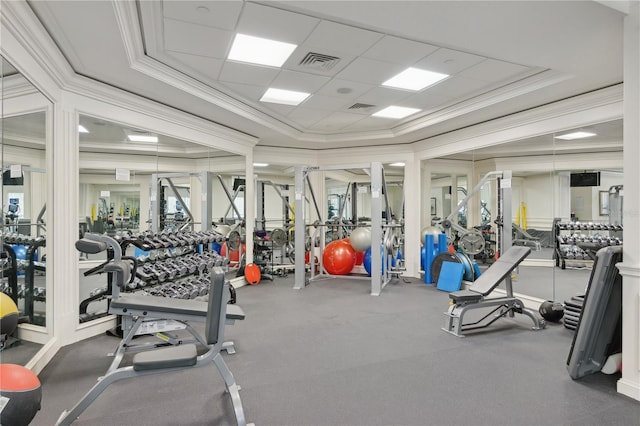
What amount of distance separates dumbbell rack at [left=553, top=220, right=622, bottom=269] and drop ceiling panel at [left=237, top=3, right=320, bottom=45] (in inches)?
156

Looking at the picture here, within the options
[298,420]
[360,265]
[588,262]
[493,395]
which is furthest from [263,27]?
[360,265]

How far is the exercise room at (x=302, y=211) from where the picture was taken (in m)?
2.42

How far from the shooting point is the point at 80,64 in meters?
3.23

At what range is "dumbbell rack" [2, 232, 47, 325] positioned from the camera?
118 inches

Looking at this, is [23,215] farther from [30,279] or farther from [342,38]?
[342,38]

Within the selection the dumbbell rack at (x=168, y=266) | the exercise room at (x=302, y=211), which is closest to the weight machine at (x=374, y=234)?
the exercise room at (x=302, y=211)

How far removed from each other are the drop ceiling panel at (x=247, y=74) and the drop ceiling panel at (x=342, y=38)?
2.55 ft

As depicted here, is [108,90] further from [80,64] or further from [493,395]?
[493,395]

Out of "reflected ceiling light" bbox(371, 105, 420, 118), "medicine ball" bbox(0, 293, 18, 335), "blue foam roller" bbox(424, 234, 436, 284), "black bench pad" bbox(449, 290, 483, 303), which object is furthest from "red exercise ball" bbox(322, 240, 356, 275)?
"medicine ball" bbox(0, 293, 18, 335)

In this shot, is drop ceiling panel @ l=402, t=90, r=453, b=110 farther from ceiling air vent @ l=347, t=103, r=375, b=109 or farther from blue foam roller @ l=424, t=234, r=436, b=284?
blue foam roller @ l=424, t=234, r=436, b=284

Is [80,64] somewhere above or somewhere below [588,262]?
above

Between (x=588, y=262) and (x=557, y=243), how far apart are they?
0.40 m

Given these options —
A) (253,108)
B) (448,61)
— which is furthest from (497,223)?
(253,108)

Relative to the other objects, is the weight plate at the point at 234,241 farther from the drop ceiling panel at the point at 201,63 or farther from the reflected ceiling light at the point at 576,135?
the reflected ceiling light at the point at 576,135
